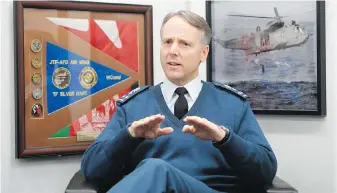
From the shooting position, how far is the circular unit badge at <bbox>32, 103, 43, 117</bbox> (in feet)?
6.39

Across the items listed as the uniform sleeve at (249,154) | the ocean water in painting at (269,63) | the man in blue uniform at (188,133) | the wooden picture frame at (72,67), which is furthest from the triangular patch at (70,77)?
the uniform sleeve at (249,154)

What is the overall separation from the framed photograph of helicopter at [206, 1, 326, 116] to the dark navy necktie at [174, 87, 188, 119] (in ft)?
1.90

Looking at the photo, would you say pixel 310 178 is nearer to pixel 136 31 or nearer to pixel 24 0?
pixel 136 31

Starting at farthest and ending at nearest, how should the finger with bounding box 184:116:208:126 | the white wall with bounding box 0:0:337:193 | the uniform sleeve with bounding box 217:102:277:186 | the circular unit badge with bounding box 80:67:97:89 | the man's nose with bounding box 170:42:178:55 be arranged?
1. the circular unit badge with bounding box 80:67:97:89
2. the white wall with bounding box 0:0:337:193
3. the man's nose with bounding box 170:42:178:55
4. the uniform sleeve with bounding box 217:102:277:186
5. the finger with bounding box 184:116:208:126

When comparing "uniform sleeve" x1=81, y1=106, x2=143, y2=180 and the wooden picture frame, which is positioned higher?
the wooden picture frame

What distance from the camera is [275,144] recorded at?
2.23m

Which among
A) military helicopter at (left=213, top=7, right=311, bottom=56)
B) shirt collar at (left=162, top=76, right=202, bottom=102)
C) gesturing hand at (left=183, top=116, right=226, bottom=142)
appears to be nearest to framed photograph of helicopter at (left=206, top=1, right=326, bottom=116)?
military helicopter at (left=213, top=7, right=311, bottom=56)

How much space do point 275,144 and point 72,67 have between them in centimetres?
119

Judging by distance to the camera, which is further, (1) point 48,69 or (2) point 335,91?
(2) point 335,91

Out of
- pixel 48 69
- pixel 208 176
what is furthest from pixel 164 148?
pixel 48 69

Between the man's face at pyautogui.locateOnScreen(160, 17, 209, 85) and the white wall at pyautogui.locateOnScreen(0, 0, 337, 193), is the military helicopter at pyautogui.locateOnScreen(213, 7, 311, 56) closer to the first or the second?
the white wall at pyautogui.locateOnScreen(0, 0, 337, 193)

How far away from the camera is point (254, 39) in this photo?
2195 mm

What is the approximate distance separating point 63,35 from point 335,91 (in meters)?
1.45

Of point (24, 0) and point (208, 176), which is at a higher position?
point (24, 0)
